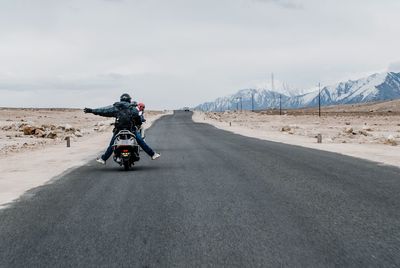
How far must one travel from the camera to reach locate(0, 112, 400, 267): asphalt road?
5262mm

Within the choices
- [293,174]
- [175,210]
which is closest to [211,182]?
[293,174]

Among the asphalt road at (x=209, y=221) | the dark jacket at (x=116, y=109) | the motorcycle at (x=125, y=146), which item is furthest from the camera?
the dark jacket at (x=116, y=109)

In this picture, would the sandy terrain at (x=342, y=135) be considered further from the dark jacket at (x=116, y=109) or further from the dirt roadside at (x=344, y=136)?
the dark jacket at (x=116, y=109)

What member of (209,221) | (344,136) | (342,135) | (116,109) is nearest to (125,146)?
(116,109)

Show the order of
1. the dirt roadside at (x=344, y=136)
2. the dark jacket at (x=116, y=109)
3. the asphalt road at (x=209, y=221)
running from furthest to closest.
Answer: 1. the dirt roadside at (x=344, y=136)
2. the dark jacket at (x=116, y=109)
3. the asphalt road at (x=209, y=221)

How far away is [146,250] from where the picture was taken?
18.2 ft

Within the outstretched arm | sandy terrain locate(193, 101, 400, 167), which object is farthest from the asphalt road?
sandy terrain locate(193, 101, 400, 167)

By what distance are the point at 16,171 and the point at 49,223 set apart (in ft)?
26.4

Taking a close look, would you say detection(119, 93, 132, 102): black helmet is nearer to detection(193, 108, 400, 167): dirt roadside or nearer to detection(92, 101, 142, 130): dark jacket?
detection(92, 101, 142, 130): dark jacket

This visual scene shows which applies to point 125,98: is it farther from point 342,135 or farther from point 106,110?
point 342,135

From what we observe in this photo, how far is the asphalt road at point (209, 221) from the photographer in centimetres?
526

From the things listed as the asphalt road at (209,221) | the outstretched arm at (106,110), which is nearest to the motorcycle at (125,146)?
the outstretched arm at (106,110)

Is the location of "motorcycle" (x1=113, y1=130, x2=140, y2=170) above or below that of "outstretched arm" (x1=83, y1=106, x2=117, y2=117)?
below

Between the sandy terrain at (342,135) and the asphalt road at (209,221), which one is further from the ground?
the asphalt road at (209,221)
